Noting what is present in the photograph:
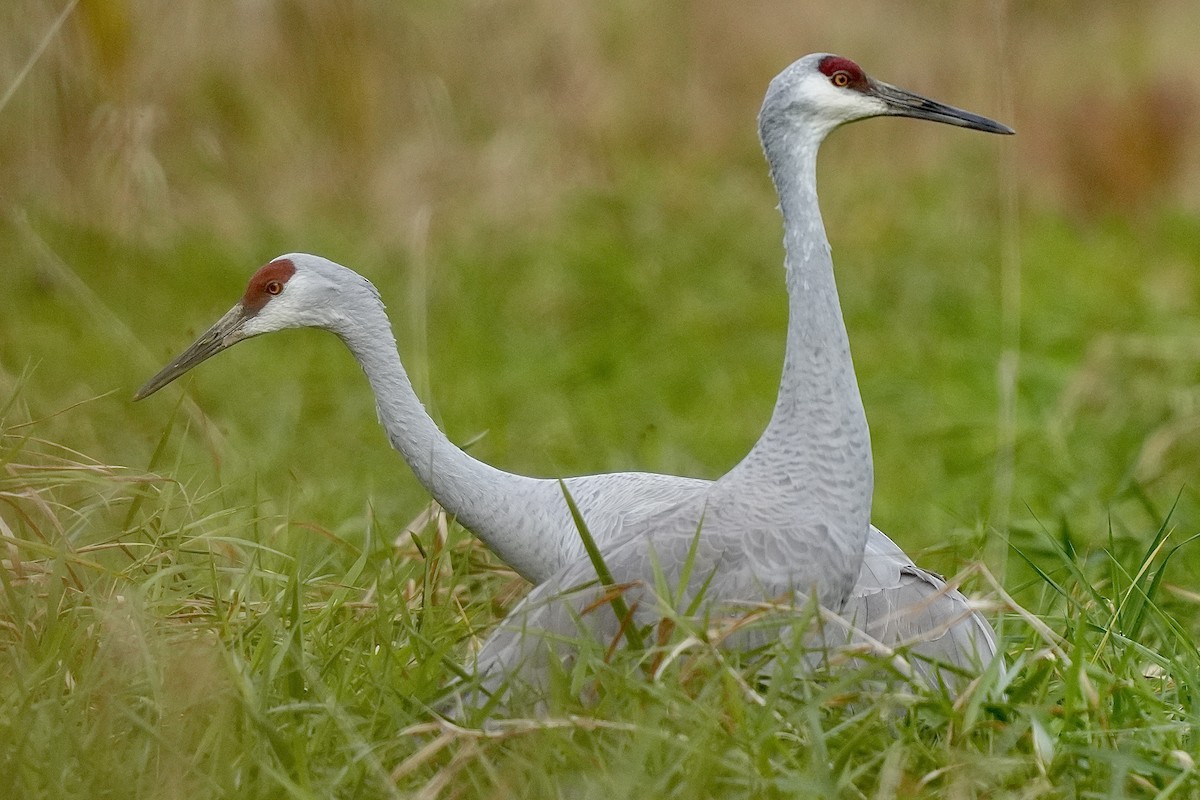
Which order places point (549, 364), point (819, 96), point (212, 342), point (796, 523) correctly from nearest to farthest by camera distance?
point (796, 523) < point (819, 96) < point (212, 342) < point (549, 364)

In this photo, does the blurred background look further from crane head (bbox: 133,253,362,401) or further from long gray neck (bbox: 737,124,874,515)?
long gray neck (bbox: 737,124,874,515)

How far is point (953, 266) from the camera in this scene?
24.0 feet

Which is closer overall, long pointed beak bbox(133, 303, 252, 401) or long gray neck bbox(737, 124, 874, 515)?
long gray neck bbox(737, 124, 874, 515)

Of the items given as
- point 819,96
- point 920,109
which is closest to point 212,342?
point 819,96

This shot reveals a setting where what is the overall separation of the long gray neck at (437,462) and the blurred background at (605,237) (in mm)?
628

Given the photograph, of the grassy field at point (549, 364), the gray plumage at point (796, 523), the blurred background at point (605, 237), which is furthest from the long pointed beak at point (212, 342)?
the gray plumage at point (796, 523)

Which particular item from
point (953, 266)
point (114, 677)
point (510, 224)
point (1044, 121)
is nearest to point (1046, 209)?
point (1044, 121)

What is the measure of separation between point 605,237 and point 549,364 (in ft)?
4.58

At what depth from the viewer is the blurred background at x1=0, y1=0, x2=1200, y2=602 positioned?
4.79 m

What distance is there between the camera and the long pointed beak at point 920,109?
296cm

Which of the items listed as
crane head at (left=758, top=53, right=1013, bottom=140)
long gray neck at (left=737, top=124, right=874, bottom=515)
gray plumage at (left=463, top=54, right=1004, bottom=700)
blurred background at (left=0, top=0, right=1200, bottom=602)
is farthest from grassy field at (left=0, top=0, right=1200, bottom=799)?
crane head at (left=758, top=53, right=1013, bottom=140)

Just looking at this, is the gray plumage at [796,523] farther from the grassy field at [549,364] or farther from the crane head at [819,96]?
the grassy field at [549,364]

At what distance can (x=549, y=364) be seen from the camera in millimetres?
6301

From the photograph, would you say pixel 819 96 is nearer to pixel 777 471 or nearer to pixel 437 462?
pixel 777 471
